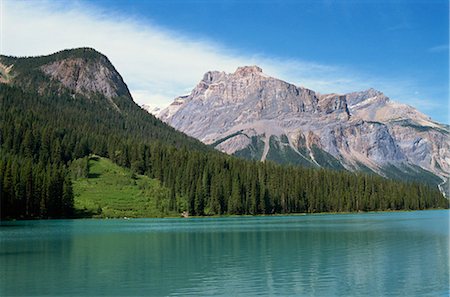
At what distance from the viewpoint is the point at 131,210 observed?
165375 mm

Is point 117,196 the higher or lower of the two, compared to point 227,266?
higher

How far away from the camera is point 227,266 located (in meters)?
52.7

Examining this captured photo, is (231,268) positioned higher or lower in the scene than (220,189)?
lower

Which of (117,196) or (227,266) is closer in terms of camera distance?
(227,266)

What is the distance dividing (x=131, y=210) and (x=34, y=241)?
8781 cm

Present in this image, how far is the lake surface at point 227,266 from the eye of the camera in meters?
41.2

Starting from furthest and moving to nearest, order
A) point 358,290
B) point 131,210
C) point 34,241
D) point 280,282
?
point 131,210 < point 34,241 < point 280,282 < point 358,290

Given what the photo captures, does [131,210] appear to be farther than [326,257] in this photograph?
Yes

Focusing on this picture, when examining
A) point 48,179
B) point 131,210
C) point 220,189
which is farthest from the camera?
point 220,189

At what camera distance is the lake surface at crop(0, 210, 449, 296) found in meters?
41.2

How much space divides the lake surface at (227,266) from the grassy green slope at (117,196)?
8054 centimetres

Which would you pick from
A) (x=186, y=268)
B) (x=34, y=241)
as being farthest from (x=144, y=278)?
(x=34, y=241)

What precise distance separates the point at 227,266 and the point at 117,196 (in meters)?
126

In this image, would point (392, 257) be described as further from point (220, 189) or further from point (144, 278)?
point (220, 189)
